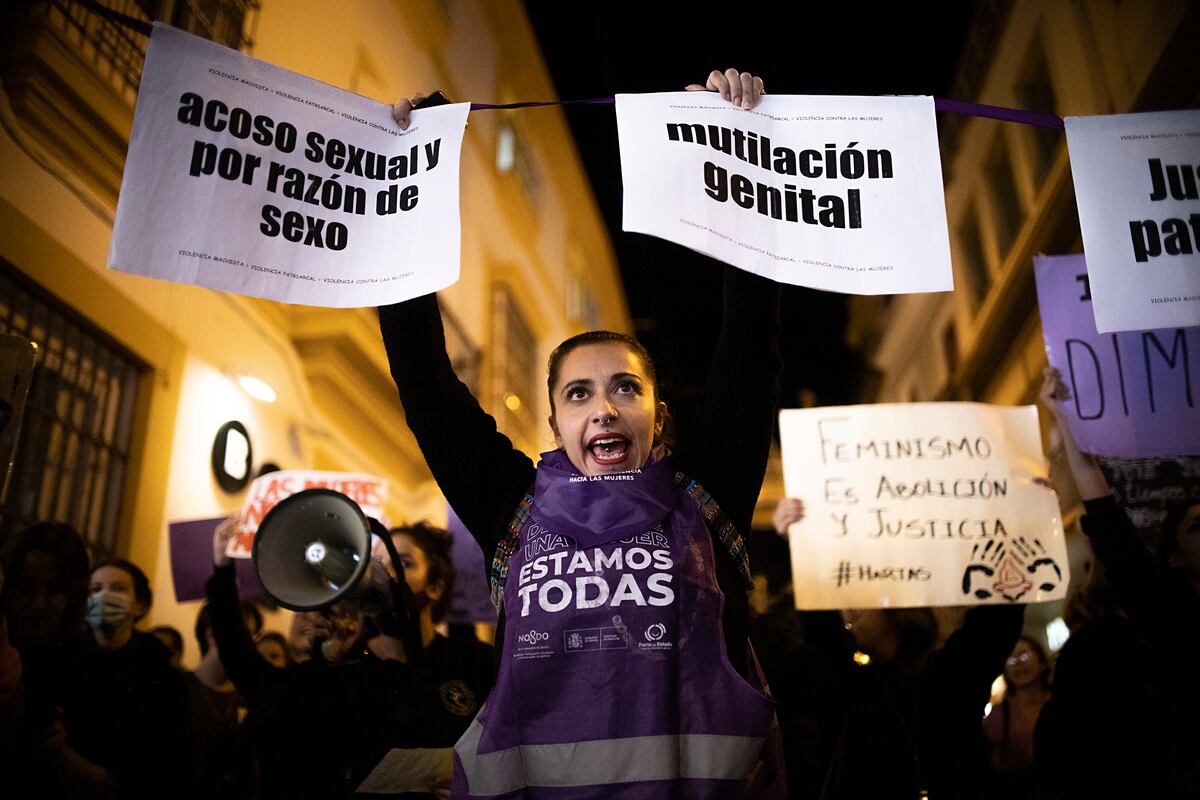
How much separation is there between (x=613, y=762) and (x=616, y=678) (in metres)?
0.14

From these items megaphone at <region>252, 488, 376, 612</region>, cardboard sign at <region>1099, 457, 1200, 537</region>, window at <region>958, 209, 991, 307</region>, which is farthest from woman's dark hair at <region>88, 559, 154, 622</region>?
window at <region>958, 209, 991, 307</region>

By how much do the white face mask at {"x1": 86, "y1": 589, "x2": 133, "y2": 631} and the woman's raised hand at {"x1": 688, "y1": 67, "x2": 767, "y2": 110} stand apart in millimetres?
2532

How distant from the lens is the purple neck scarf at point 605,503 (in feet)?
5.91

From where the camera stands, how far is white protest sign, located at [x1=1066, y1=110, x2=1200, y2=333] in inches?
94.8

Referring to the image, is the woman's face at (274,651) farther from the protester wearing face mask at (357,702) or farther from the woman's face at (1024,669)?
the woman's face at (1024,669)

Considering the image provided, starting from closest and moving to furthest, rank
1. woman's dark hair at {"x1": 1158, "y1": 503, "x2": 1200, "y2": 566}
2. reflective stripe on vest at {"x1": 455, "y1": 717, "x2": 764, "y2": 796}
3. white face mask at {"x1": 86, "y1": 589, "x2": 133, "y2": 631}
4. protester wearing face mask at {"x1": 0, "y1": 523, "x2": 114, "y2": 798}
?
reflective stripe on vest at {"x1": 455, "y1": 717, "x2": 764, "y2": 796}
protester wearing face mask at {"x1": 0, "y1": 523, "x2": 114, "y2": 798}
woman's dark hair at {"x1": 1158, "y1": 503, "x2": 1200, "y2": 566}
white face mask at {"x1": 86, "y1": 589, "x2": 133, "y2": 631}

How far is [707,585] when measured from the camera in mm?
1789

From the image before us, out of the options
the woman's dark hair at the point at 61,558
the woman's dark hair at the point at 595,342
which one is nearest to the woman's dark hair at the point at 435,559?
the woman's dark hair at the point at 61,558

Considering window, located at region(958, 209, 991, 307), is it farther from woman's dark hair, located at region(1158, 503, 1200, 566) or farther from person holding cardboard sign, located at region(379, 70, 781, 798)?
person holding cardboard sign, located at region(379, 70, 781, 798)

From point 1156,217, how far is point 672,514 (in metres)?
1.58

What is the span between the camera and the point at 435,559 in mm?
3424

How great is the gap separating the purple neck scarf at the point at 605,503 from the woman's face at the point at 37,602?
158cm

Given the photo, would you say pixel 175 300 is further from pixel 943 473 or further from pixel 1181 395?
pixel 1181 395

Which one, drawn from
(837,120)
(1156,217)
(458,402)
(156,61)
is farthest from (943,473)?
(156,61)
